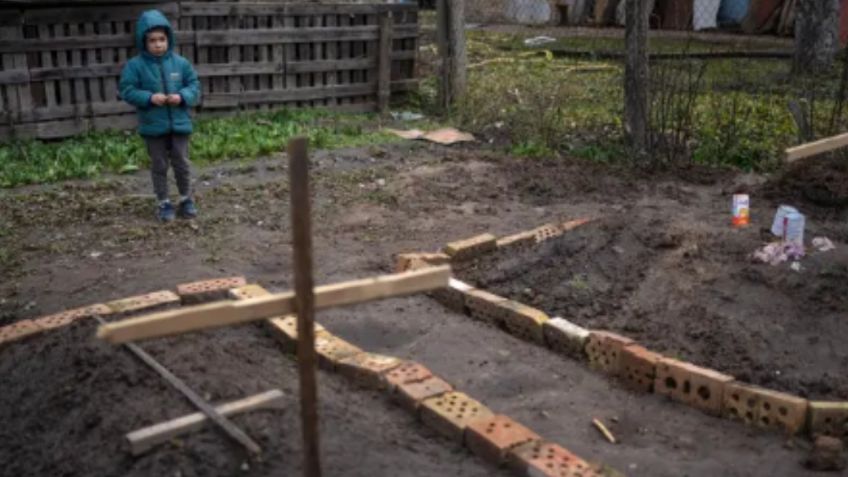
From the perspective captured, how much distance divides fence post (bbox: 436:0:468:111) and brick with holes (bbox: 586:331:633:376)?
7633 millimetres

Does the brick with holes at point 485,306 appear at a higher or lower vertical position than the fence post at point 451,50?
Answer: lower

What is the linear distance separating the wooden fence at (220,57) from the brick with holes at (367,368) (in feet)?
22.8

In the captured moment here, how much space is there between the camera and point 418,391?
13.9 ft

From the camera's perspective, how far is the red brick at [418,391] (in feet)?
13.7

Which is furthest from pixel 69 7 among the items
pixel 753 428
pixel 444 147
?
pixel 753 428

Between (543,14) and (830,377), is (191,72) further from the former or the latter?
(543,14)

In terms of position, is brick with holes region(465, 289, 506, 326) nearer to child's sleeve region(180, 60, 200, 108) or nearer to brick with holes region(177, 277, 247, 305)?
brick with holes region(177, 277, 247, 305)

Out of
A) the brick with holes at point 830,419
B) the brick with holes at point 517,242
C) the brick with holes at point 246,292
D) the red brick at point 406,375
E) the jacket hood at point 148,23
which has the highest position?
the jacket hood at point 148,23

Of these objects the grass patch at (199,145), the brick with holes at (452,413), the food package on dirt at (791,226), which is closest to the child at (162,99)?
the grass patch at (199,145)

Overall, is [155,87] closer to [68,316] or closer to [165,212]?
[165,212]

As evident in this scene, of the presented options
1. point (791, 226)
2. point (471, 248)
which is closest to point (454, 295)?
point (471, 248)

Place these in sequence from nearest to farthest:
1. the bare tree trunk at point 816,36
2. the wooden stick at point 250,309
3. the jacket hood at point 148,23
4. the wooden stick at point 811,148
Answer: the wooden stick at point 250,309 → the wooden stick at point 811,148 → the jacket hood at point 148,23 → the bare tree trunk at point 816,36

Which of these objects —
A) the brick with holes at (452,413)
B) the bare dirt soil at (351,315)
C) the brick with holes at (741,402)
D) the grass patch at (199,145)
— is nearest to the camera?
the bare dirt soil at (351,315)

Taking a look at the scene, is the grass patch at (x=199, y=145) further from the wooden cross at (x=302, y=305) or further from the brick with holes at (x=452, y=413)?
the wooden cross at (x=302, y=305)
